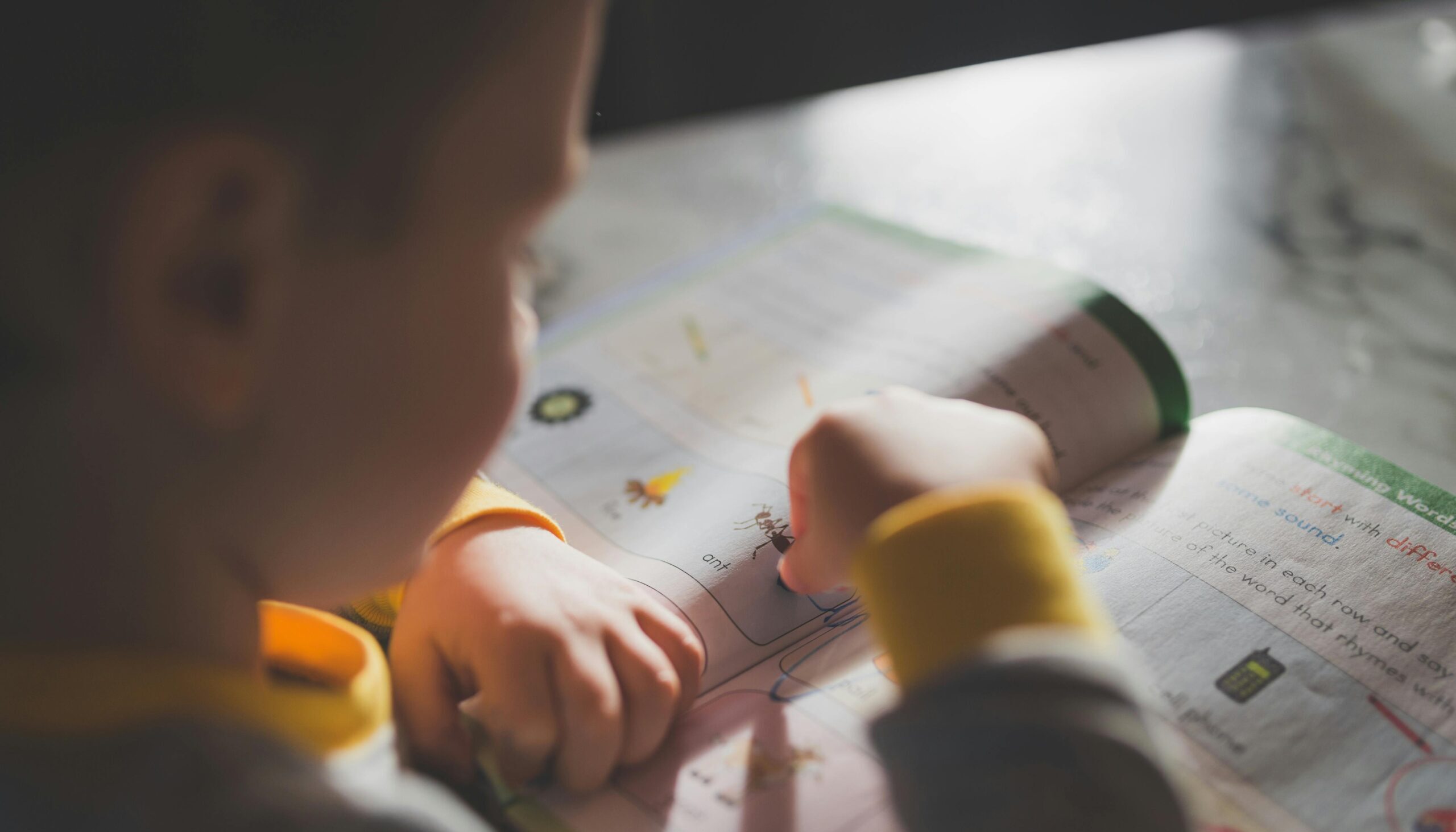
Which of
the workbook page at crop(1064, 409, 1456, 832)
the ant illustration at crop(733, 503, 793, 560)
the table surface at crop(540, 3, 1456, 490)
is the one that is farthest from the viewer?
the table surface at crop(540, 3, 1456, 490)

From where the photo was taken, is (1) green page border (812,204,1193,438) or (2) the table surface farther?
(2) the table surface

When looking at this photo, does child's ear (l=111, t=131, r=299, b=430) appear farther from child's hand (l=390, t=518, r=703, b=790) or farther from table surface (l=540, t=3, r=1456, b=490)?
table surface (l=540, t=3, r=1456, b=490)

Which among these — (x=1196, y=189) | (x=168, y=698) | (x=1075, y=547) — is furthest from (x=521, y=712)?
(x=1196, y=189)

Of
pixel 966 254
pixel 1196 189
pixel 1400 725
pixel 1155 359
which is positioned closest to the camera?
pixel 1400 725

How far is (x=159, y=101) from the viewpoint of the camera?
0.75 feet

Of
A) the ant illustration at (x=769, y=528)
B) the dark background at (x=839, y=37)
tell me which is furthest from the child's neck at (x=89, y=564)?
the dark background at (x=839, y=37)

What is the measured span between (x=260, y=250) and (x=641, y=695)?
0.66 feet

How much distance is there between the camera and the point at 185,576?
0.27 m

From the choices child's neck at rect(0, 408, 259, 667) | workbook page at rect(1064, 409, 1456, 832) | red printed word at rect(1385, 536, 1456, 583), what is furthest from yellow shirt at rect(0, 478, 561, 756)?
red printed word at rect(1385, 536, 1456, 583)

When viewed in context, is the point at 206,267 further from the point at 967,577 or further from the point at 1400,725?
the point at 1400,725

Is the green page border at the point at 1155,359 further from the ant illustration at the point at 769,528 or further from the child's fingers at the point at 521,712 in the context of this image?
the child's fingers at the point at 521,712

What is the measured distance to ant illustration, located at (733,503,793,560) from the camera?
1.44ft

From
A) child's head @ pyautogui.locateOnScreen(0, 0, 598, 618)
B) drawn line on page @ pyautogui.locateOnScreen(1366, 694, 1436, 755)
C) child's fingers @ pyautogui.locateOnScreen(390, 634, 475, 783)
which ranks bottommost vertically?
child's fingers @ pyautogui.locateOnScreen(390, 634, 475, 783)

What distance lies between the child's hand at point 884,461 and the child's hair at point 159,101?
0.19 m
